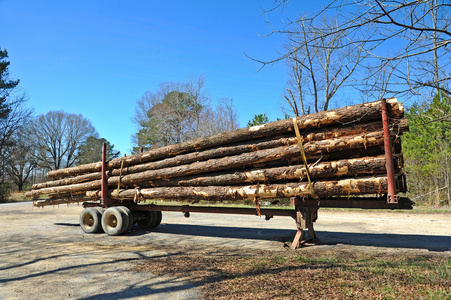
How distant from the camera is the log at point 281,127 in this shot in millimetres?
6012

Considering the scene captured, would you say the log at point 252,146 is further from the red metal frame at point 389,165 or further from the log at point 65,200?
the log at point 65,200

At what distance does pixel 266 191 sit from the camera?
732cm

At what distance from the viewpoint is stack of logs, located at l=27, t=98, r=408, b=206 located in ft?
20.2

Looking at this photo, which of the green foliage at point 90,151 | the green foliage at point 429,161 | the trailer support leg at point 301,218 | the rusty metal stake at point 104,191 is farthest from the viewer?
the green foliage at point 90,151

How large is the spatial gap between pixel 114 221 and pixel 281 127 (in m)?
6.62

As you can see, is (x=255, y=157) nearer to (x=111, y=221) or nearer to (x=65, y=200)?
(x=111, y=221)

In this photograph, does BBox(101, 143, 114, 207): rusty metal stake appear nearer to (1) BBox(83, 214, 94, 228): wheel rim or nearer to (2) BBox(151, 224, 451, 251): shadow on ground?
(1) BBox(83, 214, 94, 228): wheel rim

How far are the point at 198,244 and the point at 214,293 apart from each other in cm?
416

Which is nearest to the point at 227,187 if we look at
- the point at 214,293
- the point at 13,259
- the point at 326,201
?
the point at 326,201

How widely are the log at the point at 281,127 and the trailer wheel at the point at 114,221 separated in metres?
1.69

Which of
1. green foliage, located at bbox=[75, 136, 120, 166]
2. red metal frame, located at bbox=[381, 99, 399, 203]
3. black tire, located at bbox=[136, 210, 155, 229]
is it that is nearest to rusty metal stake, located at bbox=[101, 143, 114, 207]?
black tire, located at bbox=[136, 210, 155, 229]

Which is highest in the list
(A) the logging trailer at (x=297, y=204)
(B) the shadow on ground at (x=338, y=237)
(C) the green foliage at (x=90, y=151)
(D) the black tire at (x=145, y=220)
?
(C) the green foliage at (x=90, y=151)

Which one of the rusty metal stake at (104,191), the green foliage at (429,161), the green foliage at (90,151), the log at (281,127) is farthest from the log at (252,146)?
the green foliage at (90,151)

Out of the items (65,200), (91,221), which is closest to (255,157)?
(91,221)
